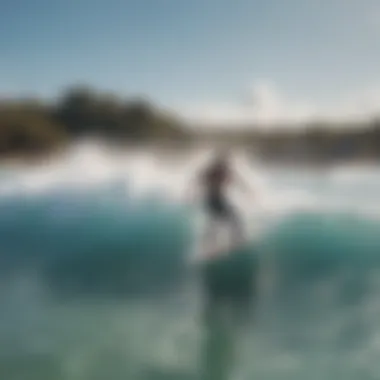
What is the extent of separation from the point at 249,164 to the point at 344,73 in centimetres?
34

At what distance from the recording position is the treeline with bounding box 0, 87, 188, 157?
174cm

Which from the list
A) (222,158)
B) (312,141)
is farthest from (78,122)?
(312,141)

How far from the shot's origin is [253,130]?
1741 millimetres

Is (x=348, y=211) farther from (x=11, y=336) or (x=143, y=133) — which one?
(x=11, y=336)

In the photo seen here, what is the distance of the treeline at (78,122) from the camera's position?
1736 mm

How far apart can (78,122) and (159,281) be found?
459 mm

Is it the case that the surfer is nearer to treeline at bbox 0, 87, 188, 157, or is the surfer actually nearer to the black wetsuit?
the black wetsuit

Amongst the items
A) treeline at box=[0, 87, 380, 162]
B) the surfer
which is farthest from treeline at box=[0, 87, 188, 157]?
the surfer

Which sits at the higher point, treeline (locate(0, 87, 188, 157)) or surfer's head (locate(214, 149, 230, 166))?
treeline (locate(0, 87, 188, 157))

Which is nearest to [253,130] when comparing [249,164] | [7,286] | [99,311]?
[249,164]

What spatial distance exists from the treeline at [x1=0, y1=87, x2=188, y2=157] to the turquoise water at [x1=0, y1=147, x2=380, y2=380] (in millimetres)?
79

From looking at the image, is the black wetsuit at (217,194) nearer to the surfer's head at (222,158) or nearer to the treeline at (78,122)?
the surfer's head at (222,158)

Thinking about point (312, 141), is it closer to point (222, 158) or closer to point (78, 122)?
point (222, 158)

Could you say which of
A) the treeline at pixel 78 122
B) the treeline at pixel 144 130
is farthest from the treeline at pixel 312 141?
the treeline at pixel 78 122
